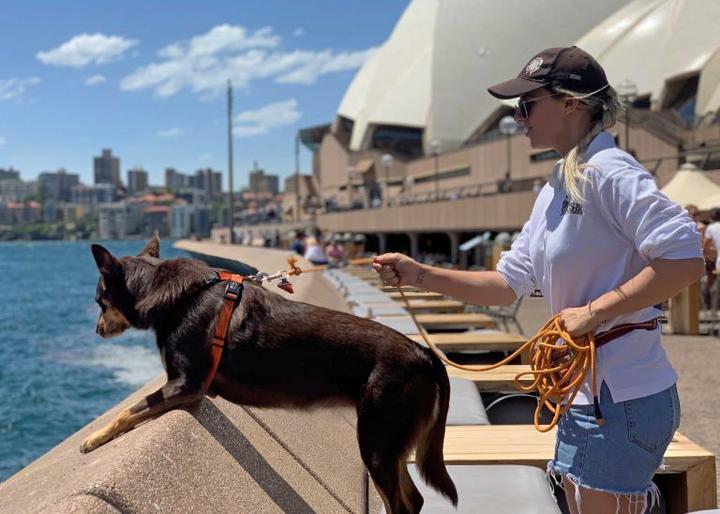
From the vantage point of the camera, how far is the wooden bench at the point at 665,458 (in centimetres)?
317

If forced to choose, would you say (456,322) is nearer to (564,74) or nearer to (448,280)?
(448,280)

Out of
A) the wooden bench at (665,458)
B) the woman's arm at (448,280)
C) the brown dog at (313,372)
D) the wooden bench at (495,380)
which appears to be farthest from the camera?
the wooden bench at (495,380)

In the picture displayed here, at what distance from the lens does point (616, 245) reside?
2.07m

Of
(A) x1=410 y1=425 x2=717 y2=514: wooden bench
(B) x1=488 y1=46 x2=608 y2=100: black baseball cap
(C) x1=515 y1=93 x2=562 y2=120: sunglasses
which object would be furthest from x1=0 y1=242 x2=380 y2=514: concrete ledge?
(B) x1=488 y1=46 x2=608 y2=100: black baseball cap

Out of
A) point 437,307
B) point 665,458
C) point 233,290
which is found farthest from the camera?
point 437,307

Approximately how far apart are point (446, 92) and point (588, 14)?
12.2 meters

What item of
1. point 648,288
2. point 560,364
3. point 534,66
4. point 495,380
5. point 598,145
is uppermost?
point 534,66

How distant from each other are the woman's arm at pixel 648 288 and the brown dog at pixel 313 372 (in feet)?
2.38

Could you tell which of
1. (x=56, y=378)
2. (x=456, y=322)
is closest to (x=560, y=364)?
(x=456, y=322)

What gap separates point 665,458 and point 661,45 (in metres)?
45.0

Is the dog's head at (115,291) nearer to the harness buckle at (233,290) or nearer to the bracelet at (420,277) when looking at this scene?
the harness buckle at (233,290)

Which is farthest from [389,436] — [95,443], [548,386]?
[95,443]

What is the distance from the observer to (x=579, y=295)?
2145mm

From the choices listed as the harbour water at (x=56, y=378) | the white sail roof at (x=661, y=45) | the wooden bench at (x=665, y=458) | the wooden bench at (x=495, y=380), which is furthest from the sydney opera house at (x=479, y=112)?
the wooden bench at (x=665, y=458)
